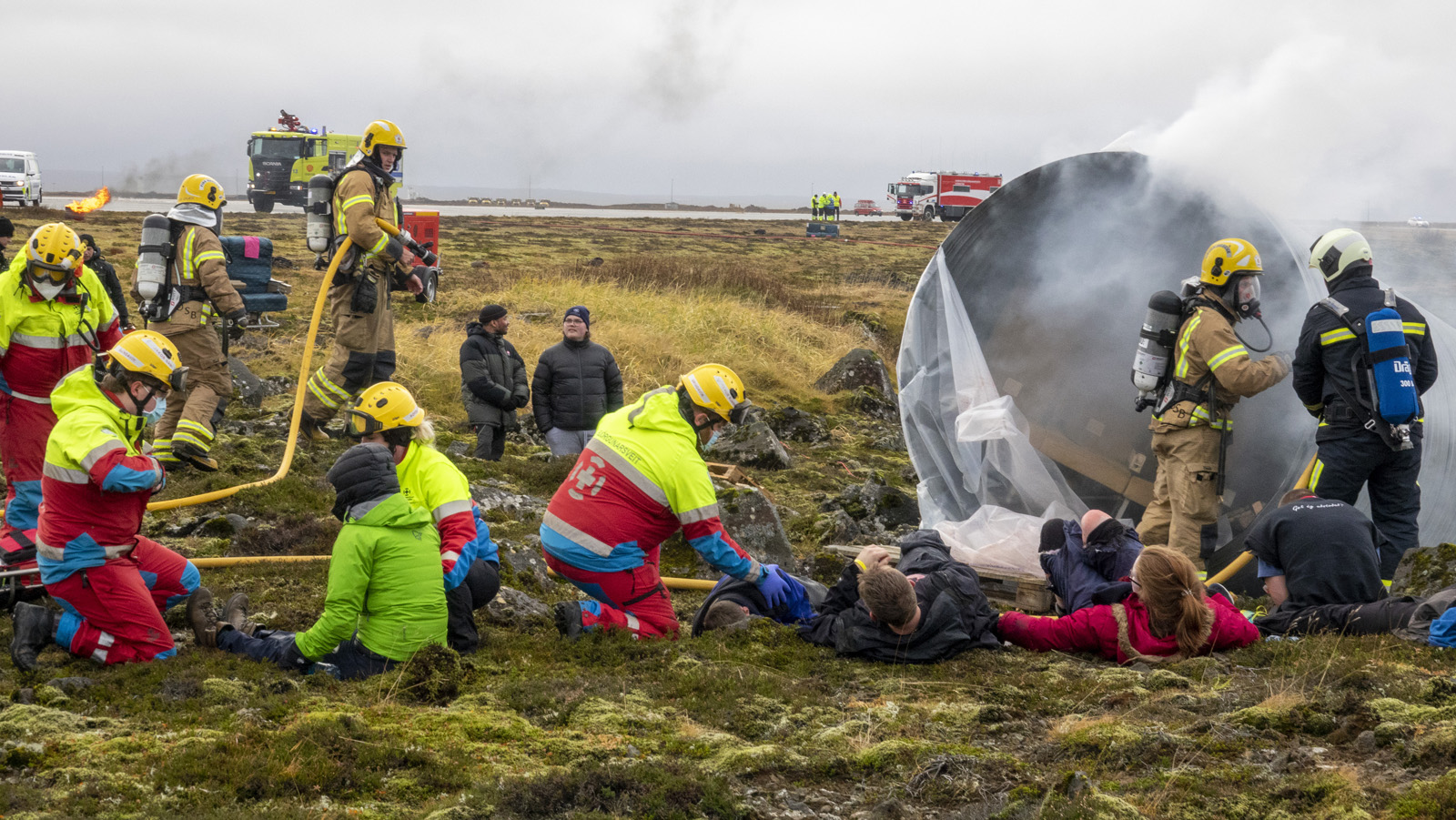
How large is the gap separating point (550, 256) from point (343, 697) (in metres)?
24.2

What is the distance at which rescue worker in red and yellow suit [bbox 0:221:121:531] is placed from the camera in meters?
5.68

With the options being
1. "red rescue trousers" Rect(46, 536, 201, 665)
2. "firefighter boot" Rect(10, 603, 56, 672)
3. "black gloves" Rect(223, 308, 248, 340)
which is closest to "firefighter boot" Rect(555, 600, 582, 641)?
"red rescue trousers" Rect(46, 536, 201, 665)

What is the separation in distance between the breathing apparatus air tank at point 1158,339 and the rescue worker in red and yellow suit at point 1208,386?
0.17ft

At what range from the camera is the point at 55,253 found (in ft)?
18.9

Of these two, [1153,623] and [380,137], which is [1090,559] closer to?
[1153,623]

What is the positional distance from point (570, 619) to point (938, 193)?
48.6 metres

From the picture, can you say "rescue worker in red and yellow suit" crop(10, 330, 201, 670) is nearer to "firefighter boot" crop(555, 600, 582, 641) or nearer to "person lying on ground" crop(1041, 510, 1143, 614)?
"firefighter boot" crop(555, 600, 582, 641)

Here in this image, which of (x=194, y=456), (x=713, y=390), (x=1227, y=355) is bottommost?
(x=194, y=456)

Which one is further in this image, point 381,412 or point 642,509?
point 642,509

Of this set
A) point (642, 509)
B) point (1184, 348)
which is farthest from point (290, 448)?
point (1184, 348)

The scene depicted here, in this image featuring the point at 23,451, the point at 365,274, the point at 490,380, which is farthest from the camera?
the point at 490,380

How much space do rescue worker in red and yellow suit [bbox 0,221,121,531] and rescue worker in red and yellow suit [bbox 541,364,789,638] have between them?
2760 mm

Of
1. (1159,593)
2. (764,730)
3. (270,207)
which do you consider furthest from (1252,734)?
(270,207)

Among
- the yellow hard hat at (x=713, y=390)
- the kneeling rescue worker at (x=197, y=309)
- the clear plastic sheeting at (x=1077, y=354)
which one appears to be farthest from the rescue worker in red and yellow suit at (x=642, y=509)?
the kneeling rescue worker at (x=197, y=309)
